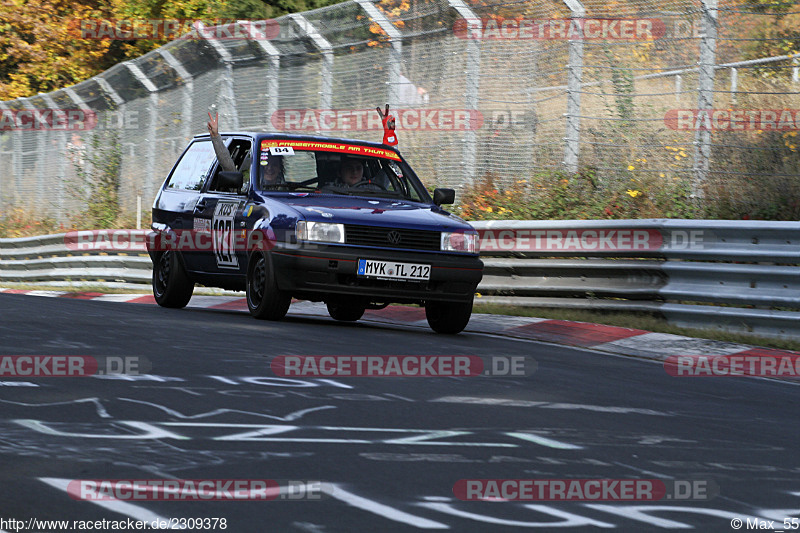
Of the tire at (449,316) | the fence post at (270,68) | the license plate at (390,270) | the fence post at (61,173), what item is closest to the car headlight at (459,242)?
the license plate at (390,270)

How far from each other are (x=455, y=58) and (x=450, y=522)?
1254cm

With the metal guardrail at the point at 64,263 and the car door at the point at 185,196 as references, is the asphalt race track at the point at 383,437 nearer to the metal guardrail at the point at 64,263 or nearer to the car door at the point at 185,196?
the car door at the point at 185,196

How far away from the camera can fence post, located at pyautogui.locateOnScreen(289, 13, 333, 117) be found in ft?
58.9

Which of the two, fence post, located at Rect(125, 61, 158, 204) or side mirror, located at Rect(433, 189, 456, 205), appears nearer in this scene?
side mirror, located at Rect(433, 189, 456, 205)

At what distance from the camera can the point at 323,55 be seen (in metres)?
18.2

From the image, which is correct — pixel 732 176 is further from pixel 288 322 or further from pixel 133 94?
pixel 133 94

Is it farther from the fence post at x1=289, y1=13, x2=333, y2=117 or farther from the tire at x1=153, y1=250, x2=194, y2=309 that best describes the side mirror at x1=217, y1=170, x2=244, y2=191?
the fence post at x1=289, y1=13, x2=333, y2=117

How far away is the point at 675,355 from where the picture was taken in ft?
31.8

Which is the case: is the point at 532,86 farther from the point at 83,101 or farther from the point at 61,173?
the point at 61,173

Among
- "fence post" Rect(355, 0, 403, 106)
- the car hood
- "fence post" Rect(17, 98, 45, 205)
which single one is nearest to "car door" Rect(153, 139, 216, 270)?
the car hood

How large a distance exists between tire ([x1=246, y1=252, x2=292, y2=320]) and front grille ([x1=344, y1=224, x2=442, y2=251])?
710 mm

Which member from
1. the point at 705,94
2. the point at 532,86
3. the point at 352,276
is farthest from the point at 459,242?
the point at 532,86

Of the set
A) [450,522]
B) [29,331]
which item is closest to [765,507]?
[450,522]

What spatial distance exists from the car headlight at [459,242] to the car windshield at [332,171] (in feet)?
3.86
